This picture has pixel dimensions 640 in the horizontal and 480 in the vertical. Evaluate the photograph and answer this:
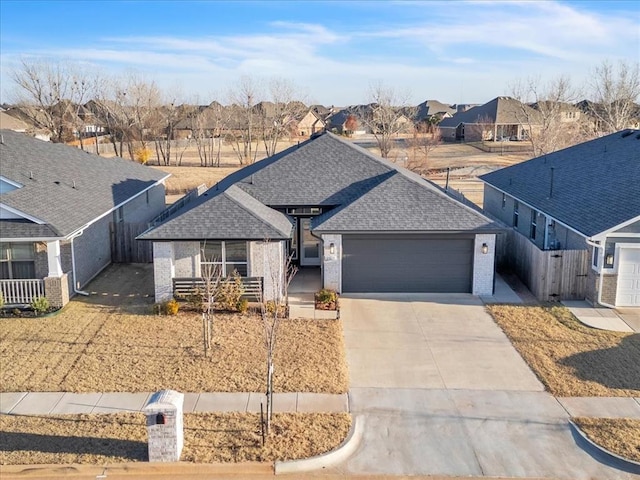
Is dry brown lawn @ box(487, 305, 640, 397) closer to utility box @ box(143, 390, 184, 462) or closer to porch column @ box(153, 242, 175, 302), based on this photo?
utility box @ box(143, 390, 184, 462)

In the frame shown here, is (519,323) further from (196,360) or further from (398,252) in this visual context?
(196,360)

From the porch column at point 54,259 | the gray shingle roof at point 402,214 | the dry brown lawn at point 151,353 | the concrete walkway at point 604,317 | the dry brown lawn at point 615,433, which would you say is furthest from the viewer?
the gray shingle roof at point 402,214

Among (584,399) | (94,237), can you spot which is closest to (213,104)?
(94,237)

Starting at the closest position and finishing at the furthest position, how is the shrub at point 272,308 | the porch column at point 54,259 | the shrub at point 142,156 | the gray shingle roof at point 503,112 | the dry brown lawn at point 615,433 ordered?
the dry brown lawn at point 615,433 < the shrub at point 272,308 < the porch column at point 54,259 < the shrub at point 142,156 < the gray shingle roof at point 503,112

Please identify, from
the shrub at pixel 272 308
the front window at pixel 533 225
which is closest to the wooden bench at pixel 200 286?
the shrub at pixel 272 308

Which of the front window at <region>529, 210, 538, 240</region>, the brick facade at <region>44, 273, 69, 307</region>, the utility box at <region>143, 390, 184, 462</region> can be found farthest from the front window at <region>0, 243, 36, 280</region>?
the front window at <region>529, 210, 538, 240</region>

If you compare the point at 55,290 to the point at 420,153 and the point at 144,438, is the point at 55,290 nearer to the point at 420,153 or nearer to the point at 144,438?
the point at 144,438

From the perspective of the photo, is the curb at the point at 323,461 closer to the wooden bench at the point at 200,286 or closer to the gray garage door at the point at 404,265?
the wooden bench at the point at 200,286
